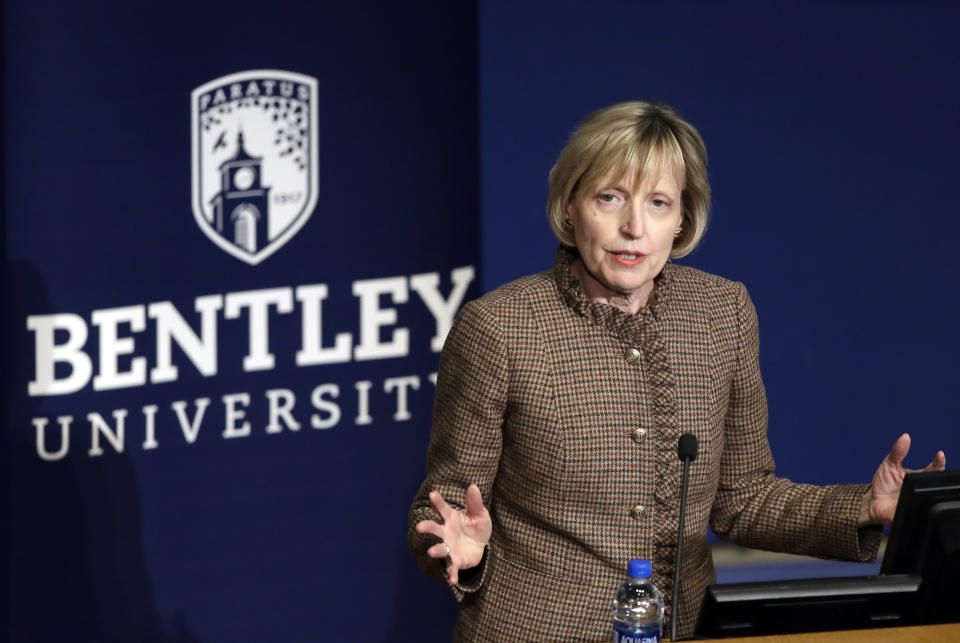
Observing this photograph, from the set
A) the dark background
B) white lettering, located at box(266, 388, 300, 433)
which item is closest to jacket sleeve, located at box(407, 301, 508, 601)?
the dark background

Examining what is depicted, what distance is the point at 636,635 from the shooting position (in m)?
1.42

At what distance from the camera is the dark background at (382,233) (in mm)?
3143

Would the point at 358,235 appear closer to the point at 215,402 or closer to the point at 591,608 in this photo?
the point at 215,402

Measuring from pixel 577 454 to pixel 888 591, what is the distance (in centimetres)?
50

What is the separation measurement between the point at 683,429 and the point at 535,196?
4.67 ft

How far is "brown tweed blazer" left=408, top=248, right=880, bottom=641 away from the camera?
1755mm

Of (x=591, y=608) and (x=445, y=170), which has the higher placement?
(x=445, y=170)

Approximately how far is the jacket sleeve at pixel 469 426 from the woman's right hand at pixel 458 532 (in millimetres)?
58

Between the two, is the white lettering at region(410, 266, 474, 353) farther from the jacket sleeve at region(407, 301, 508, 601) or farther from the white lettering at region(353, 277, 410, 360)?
the jacket sleeve at region(407, 301, 508, 601)

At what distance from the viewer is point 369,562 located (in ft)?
11.5

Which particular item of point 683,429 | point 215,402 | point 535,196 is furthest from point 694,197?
point 215,402

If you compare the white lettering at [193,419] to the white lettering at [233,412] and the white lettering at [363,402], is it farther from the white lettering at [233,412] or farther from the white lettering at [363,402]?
the white lettering at [363,402]

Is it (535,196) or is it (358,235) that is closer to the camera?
(535,196)

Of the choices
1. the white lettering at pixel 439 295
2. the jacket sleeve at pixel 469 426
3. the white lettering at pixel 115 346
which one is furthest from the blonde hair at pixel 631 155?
the white lettering at pixel 115 346
